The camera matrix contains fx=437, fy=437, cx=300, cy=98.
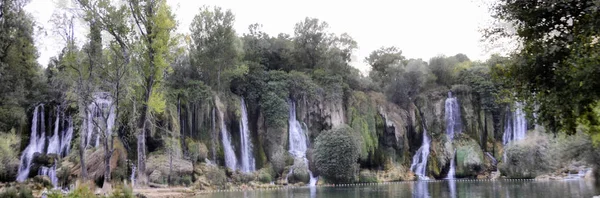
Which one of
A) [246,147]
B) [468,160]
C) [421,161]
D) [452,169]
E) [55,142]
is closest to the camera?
[55,142]

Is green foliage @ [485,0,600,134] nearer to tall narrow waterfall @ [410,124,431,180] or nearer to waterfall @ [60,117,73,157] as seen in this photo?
waterfall @ [60,117,73,157]

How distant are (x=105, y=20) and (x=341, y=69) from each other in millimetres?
30397

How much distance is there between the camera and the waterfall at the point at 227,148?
1367 inches

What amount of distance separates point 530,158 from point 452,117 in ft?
46.0

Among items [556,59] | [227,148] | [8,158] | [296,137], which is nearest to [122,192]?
[556,59]

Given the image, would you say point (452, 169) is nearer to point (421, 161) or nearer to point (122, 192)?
point (421, 161)

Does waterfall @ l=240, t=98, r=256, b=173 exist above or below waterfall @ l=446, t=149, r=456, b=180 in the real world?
above

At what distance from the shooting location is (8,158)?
82.7 feet

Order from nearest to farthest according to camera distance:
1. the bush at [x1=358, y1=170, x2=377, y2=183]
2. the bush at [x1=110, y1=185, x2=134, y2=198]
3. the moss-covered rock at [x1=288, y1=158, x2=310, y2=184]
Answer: the bush at [x1=110, y1=185, x2=134, y2=198] < the moss-covered rock at [x1=288, y1=158, x2=310, y2=184] < the bush at [x1=358, y1=170, x2=377, y2=183]

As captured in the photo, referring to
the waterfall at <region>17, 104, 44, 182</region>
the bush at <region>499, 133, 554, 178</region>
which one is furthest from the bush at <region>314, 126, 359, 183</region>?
the waterfall at <region>17, 104, 44, 182</region>

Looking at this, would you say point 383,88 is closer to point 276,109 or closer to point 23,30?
point 276,109

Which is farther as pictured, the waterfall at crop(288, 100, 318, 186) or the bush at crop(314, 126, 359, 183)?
the waterfall at crop(288, 100, 318, 186)

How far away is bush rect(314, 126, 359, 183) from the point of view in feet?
114

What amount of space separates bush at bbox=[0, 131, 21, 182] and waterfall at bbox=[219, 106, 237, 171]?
45.9 feet
